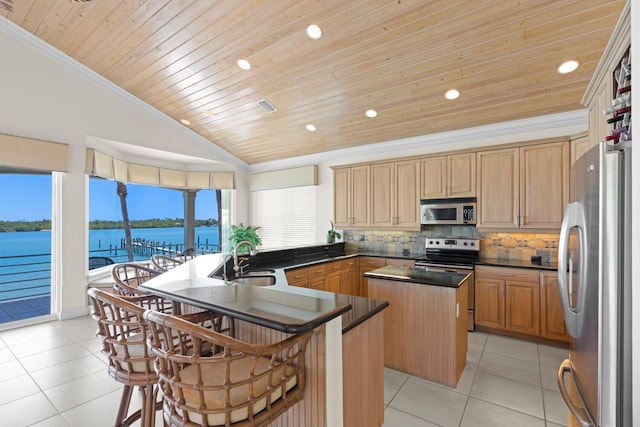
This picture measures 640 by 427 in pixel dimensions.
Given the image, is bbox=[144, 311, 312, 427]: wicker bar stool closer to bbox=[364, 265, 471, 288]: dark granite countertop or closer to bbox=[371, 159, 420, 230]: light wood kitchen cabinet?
bbox=[364, 265, 471, 288]: dark granite countertop

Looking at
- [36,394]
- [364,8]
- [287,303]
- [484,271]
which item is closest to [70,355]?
[36,394]

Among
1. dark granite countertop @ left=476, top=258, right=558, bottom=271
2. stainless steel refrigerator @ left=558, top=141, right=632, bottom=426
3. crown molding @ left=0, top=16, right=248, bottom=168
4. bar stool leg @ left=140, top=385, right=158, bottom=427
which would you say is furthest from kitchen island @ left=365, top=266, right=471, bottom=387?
crown molding @ left=0, top=16, right=248, bottom=168

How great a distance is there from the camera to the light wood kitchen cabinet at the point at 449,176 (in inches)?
166

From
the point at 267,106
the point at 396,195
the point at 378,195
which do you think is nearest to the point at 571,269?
the point at 396,195

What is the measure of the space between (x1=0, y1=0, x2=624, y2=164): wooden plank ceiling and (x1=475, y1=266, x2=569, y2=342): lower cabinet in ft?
6.79

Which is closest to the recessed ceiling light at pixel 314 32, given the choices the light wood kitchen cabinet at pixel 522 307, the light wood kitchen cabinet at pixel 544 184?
the light wood kitchen cabinet at pixel 544 184

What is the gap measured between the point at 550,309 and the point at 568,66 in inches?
103

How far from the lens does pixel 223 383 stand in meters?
1.29

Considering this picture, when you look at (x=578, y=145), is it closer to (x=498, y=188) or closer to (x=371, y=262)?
(x=498, y=188)

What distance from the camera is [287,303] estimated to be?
4.87ft

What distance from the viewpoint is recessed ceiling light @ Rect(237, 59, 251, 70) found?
375cm

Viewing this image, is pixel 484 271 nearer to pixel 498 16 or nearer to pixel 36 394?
pixel 498 16

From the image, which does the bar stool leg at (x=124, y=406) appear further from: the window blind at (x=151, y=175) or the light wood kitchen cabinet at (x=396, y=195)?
the window blind at (x=151, y=175)

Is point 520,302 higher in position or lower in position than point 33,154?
lower
